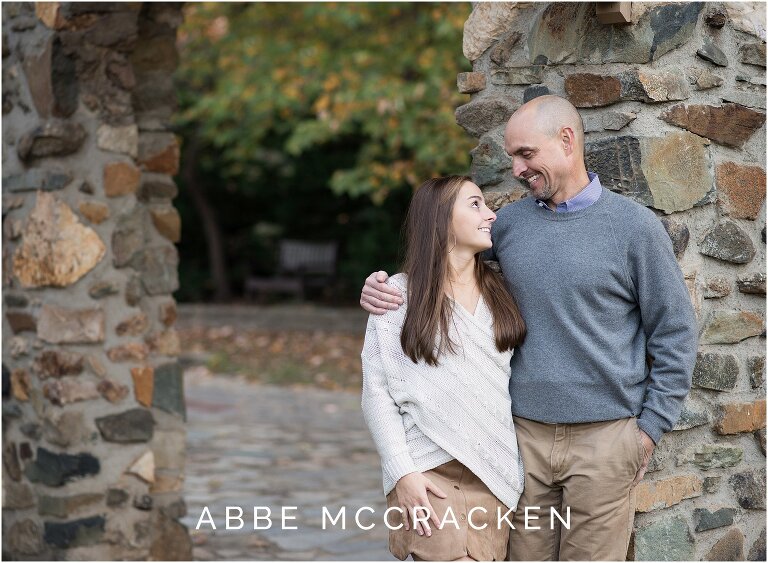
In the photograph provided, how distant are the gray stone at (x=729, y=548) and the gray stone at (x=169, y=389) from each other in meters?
2.66

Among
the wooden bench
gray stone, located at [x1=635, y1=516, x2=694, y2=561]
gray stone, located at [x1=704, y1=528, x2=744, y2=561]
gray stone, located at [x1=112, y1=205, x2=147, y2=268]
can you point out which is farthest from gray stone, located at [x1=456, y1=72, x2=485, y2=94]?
the wooden bench

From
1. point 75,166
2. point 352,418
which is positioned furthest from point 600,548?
point 352,418

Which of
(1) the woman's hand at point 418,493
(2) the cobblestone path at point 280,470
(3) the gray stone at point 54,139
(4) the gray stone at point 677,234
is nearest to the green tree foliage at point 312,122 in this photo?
(2) the cobblestone path at point 280,470

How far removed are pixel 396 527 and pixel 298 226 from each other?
11.9m

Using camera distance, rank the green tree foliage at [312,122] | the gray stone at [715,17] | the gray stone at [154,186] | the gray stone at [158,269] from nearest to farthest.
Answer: the gray stone at [715,17]
the gray stone at [158,269]
the gray stone at [154,186]
the green tree foliage at [312,122]

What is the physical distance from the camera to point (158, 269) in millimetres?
4969

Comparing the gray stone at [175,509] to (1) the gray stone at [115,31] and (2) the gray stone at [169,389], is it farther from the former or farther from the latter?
(1) the gray stone at [115,31]

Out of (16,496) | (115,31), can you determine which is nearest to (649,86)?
(115,31)

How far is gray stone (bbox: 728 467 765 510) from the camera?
3.16 meters

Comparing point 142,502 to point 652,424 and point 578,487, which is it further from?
point 652,424

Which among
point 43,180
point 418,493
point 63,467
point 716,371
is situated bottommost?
point 63,467

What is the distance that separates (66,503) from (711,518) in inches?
109

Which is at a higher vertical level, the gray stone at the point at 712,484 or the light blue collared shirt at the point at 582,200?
the light blue collared shirt at the point at 582,200

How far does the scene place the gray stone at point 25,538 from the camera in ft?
15.3
